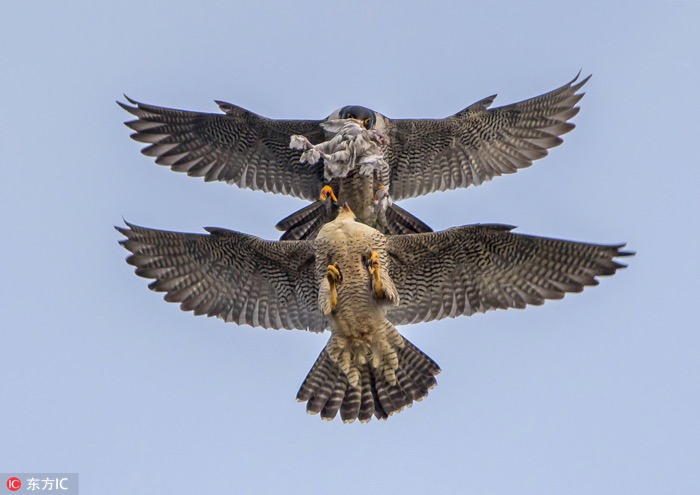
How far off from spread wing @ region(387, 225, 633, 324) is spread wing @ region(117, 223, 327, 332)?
2.58 feet

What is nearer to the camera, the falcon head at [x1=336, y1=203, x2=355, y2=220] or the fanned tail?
the fanned tail

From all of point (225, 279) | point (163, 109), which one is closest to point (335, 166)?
point (225, 279)

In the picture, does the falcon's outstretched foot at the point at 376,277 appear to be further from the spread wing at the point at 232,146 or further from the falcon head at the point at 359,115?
the spread wing at the point at 232,146

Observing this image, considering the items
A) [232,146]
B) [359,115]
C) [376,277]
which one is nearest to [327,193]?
[359,115]

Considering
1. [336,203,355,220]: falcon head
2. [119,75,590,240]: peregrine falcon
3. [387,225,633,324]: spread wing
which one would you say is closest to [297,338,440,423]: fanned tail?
[387,225,633,324]: spread wing

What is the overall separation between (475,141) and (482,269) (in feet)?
6.67

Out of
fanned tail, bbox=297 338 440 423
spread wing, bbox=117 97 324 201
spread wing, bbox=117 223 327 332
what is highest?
spread wing, bbox=117 97 324 201

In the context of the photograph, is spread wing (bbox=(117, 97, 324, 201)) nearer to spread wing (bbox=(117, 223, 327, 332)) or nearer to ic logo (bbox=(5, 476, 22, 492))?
spread wing (bbox=(117, 223, 327, 332))

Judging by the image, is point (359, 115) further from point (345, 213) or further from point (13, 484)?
point (13, 484)

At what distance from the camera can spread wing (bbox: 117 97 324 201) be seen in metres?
12.2

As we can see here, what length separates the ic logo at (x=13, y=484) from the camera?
36.0 feet

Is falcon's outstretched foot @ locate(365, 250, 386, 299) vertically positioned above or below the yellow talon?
below

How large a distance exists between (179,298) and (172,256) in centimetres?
37

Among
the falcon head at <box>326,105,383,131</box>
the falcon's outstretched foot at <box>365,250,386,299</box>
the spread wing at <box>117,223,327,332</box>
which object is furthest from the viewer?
the falcon head at <box>326,105,383,131</box>
